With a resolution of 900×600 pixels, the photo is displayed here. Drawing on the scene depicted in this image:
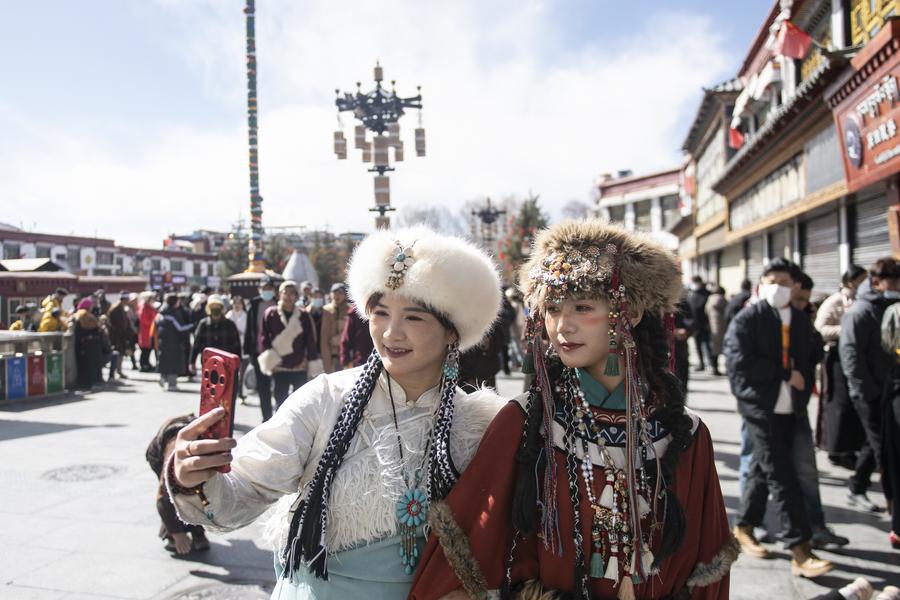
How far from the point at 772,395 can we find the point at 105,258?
62032 millimetres

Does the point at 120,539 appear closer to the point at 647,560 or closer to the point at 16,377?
the point at 647,560

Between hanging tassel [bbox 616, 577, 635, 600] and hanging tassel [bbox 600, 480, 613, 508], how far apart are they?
216 mm

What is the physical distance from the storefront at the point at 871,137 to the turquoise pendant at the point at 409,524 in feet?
29.4

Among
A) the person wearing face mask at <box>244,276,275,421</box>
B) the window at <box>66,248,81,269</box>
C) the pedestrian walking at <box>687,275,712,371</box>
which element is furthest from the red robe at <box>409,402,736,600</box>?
the window at <box>66,248,81,269</box>

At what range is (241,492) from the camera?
6.03 ft

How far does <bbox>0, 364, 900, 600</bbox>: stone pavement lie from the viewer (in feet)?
12.7

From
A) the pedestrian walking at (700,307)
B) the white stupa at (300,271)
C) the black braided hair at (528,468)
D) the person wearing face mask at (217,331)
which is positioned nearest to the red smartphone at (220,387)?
the black braided hair at (528,468)

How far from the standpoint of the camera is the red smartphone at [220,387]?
1.62 m

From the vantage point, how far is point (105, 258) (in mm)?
56688

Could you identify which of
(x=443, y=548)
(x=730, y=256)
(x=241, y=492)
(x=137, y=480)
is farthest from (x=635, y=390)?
(x=730, y=256)

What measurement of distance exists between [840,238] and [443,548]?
477 inches

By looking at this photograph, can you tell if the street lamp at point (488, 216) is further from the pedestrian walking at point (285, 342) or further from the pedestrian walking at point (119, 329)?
the pedestrian walking at point (285, 342)

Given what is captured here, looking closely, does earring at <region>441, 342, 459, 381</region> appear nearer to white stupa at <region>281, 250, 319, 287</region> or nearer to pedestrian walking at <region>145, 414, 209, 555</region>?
pedestrian walking at <region>145, 414, 209, 555</region>

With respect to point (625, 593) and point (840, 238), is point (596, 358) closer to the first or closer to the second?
point (625, 593)
